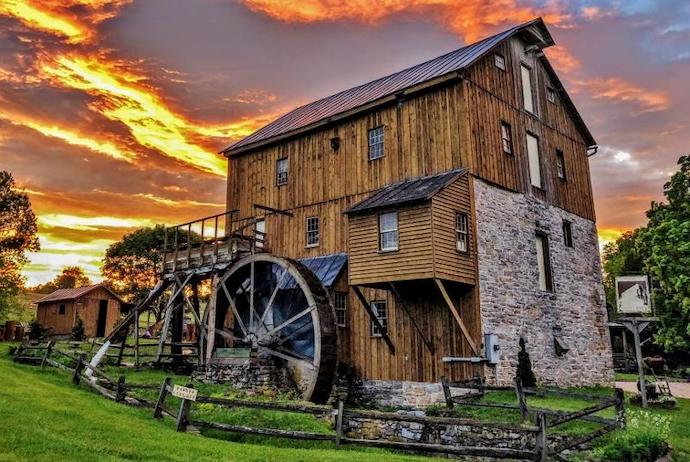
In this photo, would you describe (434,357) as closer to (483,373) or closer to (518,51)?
(483,373)

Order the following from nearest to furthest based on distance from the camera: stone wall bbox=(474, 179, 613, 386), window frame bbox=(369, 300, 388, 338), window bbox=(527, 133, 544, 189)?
stone wall bbox=(474, 179, 613, 386), window frame bbox=(369, 300, 388, 338), window bbox=(527, 133, 544, 189)

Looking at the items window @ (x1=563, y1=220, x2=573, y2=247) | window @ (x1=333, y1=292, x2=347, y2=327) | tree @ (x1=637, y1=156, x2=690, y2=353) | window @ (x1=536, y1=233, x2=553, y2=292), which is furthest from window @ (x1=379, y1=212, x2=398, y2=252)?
tree @ (x1=637, y1=156, x2=690, y2=353)

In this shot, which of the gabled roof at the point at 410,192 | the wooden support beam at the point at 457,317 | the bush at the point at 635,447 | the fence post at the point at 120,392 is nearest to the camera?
the bush at the point at 635,447

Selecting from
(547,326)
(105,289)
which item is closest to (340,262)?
(547,326)

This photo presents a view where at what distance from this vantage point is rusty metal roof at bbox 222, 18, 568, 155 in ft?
58.6

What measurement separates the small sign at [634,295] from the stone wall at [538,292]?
2825 mm

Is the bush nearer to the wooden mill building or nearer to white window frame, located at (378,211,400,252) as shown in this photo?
the wooden mill building

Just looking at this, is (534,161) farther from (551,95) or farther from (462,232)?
(462,232)

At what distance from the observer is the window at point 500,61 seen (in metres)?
18.4

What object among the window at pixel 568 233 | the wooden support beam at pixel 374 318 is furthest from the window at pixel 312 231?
the window at pixel 568 233

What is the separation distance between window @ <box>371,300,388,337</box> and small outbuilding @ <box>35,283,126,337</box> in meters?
24.5

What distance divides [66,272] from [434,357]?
3191 inches

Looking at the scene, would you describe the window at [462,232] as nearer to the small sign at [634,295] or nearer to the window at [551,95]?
the small sign at [634,295]

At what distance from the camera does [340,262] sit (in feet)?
58.2
